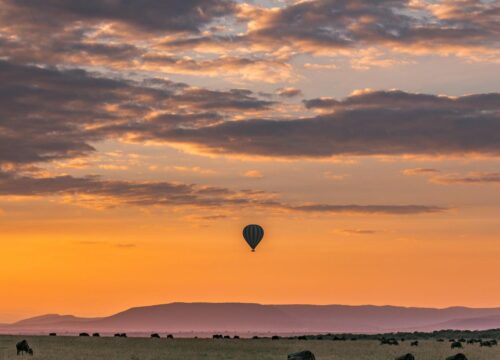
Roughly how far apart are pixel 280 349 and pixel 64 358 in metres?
24.5

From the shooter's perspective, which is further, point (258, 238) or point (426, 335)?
point (426, 335)

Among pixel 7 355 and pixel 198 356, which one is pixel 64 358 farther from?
pixel 198 356

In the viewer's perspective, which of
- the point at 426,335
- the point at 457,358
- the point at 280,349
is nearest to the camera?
the point at 457,358

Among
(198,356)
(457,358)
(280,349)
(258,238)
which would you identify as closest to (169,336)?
(258,238)

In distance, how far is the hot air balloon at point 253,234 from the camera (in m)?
103

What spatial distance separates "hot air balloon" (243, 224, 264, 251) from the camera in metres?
103

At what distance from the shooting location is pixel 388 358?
65500mm

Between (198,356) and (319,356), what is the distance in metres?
9.17

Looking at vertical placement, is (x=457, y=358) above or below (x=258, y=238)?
below

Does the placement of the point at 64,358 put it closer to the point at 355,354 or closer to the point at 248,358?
the point at 248,358

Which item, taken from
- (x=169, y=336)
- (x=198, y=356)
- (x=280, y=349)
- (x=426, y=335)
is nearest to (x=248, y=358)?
(x=198, y=356)

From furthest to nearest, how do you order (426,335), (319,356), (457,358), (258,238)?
(426,335) → (258,238) → (319,356) → (457,358)

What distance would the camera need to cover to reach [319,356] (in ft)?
225

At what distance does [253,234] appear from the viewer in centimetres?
10362
